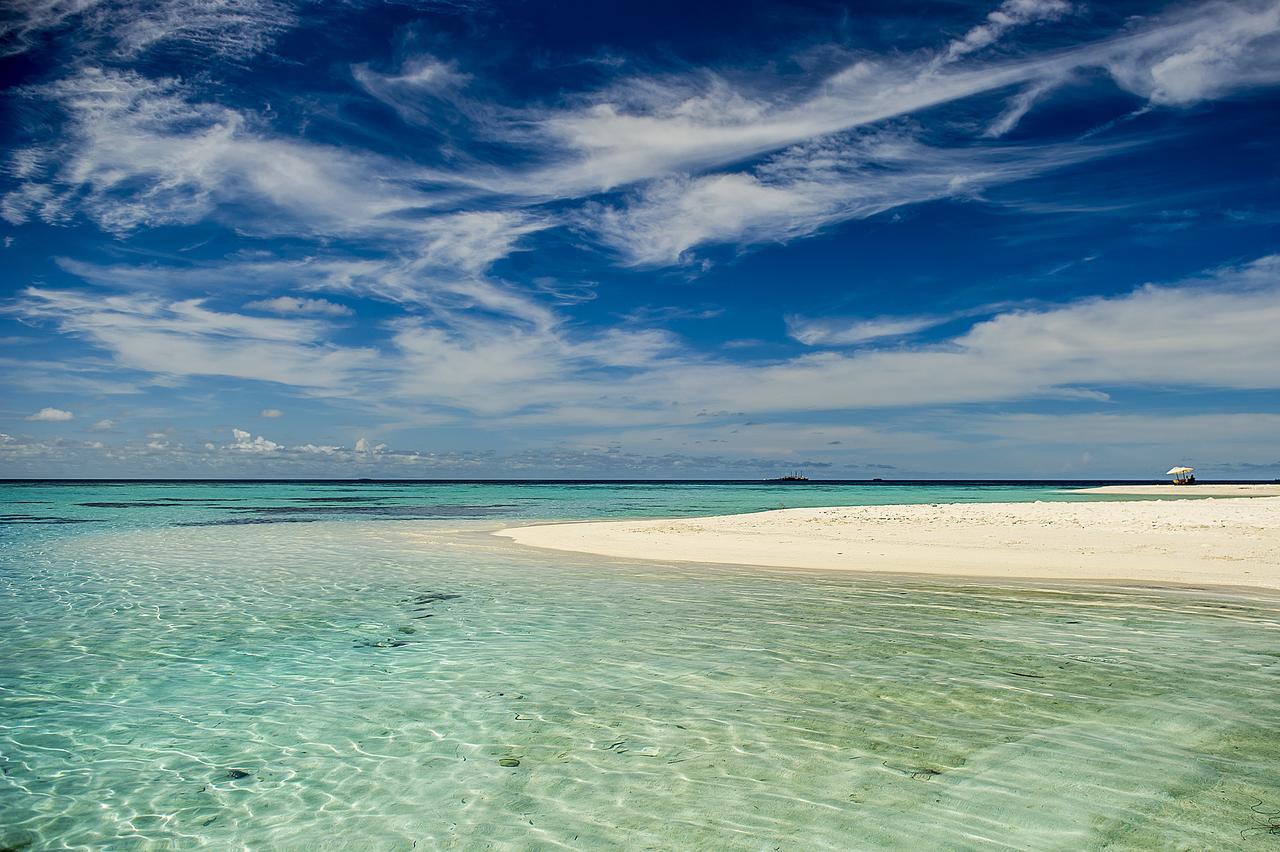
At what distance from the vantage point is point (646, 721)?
7715 millimetres

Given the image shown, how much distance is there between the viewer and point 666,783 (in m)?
6.26

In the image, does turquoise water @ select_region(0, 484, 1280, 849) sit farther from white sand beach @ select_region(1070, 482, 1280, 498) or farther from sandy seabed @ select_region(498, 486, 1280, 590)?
white sand beach @ select_region(1070, 482, 1280, 498)

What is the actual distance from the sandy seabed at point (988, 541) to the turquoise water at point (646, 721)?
3643 mm

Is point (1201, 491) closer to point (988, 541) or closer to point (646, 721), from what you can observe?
point (988, 541)

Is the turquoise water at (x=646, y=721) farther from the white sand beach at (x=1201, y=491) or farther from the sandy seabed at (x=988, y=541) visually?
the white sand beach at (x=1201, y=491)

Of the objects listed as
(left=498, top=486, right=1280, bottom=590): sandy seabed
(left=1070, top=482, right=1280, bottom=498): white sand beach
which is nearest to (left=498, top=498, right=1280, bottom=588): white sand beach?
(left=498, top=486, right=1280, bottom=590): sandy seabed

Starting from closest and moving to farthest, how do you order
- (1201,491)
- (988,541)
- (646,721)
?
1. (646,721)
2. (988,541)
3. (1201,491)

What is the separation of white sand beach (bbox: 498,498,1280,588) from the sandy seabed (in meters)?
0.04

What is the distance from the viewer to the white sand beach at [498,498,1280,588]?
60.1 feet

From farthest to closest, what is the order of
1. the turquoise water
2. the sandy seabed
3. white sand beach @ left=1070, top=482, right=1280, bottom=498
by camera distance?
white sand beach @ left=1070, top=482, right=1280, bottom=498
the sandy seabed
the turquoise water

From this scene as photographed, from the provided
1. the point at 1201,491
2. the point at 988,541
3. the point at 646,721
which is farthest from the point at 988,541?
the point at 1201,491

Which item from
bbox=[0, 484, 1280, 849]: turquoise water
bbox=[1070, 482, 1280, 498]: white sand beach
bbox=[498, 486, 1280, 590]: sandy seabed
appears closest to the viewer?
bbox=[0, 484, 1280, 849]: turquoise water

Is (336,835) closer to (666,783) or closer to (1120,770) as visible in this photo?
(666,783)

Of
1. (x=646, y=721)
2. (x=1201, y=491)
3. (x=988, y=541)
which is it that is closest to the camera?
(x=646, y=721)
